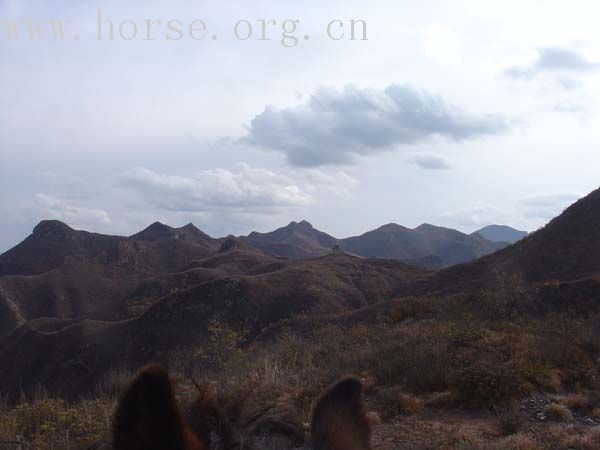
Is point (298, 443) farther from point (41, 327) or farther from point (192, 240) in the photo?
point (192, 240)

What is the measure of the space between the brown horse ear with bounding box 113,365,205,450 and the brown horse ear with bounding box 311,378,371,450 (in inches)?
19.8

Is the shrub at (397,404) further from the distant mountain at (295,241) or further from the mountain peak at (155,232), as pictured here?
the distant mountain at (295,241)

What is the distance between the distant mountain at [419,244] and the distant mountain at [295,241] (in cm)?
649

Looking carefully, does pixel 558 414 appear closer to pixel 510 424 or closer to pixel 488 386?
pixel 488 386

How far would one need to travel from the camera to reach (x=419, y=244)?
13125 cm

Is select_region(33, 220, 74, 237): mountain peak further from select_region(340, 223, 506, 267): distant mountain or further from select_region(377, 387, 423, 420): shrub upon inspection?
select_region(377, 387, 423, 420): shrub

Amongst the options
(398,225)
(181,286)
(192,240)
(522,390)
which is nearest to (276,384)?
(522,390)

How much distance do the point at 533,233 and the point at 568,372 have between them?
31811 millimetres

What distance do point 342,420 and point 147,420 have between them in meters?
0.65

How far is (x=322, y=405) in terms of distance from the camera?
1591mm

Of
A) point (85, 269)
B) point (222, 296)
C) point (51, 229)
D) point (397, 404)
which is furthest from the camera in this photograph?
point (51, 229)

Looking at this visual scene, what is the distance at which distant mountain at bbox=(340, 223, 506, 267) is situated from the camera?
123881 millimetres

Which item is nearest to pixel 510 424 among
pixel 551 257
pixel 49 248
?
pixel 551 257

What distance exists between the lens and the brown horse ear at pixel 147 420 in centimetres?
106
